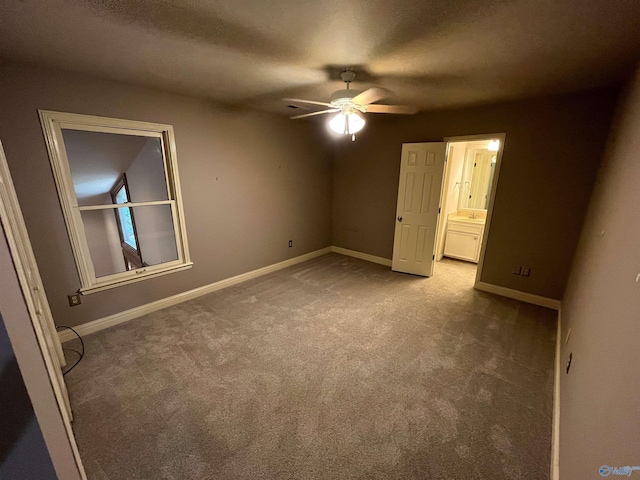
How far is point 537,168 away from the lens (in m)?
2.98

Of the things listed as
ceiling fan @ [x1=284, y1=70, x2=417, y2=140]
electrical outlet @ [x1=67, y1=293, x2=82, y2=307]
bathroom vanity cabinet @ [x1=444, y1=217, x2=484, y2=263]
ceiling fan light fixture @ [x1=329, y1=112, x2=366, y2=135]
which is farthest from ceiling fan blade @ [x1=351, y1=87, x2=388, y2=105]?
bathroom vanity cabinet @ [x1=444, y1=217, x2=484, y2=263]

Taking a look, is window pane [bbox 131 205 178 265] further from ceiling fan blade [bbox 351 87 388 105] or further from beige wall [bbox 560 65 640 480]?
beige wall [bbox 560 65 640 480]

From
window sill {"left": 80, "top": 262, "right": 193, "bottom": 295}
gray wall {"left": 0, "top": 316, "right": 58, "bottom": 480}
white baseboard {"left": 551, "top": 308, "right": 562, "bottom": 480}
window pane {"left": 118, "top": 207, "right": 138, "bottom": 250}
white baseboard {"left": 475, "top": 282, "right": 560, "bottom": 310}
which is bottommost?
white baseboard {"left": 551, "top": 308, "right": 562, "bottom": 480}

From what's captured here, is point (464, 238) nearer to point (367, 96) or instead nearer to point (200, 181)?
point (367, 96)

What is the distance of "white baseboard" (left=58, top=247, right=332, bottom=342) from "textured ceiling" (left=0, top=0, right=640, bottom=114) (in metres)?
2.33

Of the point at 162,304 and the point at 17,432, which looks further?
the point at 162,304

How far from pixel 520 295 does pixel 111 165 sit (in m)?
5.21

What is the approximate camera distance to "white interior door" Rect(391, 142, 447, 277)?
3.71 metres

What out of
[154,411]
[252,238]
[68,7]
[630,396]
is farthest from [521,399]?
[68,7]

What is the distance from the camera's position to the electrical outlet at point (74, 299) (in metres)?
2.45

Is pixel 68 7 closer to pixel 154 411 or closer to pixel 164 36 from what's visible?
pixel 164 36

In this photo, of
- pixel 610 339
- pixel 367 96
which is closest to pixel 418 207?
pixel 367 96

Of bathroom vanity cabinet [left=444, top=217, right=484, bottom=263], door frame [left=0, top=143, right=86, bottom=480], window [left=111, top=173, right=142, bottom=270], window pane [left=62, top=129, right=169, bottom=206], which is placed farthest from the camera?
bathroom vanity cabinet [left=444, top=217, right=484, bottom=263]

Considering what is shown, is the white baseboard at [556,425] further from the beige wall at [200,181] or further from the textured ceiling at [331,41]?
the beige wall at [200,181]
